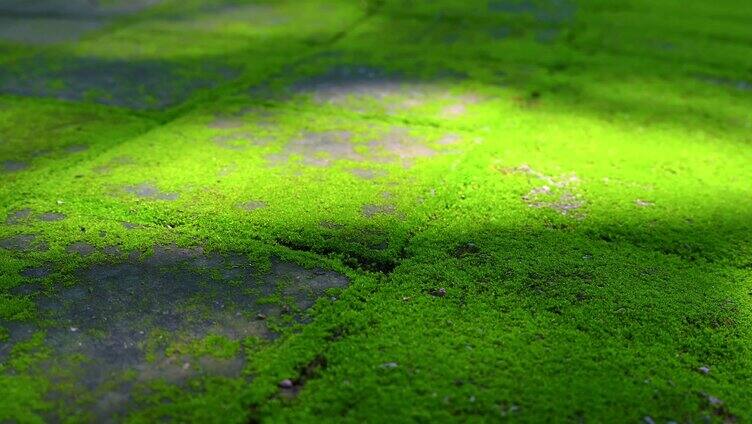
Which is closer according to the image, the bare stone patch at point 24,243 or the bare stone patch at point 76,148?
the bare stone patch at point 24,243

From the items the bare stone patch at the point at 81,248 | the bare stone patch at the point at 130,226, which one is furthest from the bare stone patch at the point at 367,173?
the bare stone patch at the point at 81,248

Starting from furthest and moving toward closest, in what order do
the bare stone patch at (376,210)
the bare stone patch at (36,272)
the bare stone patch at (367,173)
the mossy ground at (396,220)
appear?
1. the bare stone patch at (367,173)
2. the bare stone patch at (376,210)
3. the bare stone patch at (36,272)
4. the mossy ground at (396,220)

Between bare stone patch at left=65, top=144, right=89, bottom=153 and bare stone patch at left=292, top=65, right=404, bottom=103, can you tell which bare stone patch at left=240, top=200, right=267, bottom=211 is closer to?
bare stone patch at left=65, top=144, right=89, bottom=153

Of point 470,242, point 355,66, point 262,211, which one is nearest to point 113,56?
point 355,66

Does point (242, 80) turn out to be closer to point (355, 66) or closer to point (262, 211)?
point (355, 66)

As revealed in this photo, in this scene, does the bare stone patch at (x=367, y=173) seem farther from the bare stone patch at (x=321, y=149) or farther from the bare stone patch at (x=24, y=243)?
the bare stone patch at (x=24, y=243)

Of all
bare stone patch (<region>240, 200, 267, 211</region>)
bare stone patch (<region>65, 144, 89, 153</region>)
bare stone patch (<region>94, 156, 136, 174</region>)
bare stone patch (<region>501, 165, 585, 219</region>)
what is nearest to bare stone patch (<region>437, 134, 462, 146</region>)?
bare stone patch (<region>501, 165, 585, 219</region>)

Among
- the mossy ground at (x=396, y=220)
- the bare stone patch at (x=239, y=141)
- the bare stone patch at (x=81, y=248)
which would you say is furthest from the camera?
the bare stone patch at (x=239, y=141)
